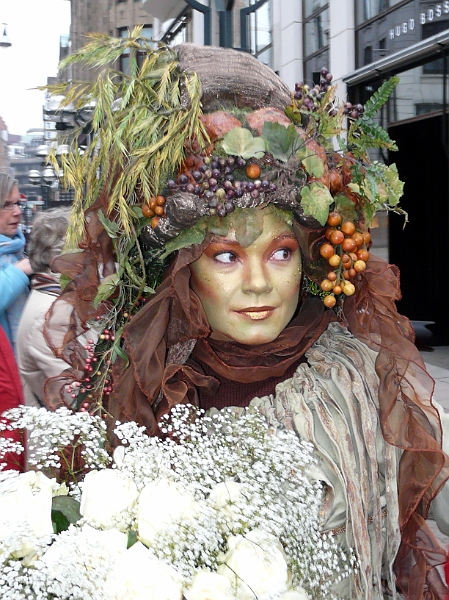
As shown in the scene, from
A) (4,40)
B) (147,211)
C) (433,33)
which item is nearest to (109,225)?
(147,211)

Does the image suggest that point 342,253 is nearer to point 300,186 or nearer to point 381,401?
point 300,186

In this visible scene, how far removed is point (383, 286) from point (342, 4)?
25.0ft

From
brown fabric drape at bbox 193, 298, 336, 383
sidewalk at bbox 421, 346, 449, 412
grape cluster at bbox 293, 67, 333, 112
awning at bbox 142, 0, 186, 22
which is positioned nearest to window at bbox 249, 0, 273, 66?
awning at bbox 142, 0, 186, 22

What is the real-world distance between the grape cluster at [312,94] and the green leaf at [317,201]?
0.62 ft

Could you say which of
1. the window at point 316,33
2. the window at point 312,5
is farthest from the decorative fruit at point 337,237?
the window at point 312,5

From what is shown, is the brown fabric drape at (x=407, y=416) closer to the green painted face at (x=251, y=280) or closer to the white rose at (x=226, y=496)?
the green painted face at (x=251, y=280)

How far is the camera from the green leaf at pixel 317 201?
4.60ft

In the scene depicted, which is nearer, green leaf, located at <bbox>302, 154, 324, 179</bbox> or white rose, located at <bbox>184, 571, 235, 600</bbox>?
white rose, located at <bbox>184, 571, 235, 600</bbox>

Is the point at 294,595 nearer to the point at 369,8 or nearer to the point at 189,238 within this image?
the point at 189,238

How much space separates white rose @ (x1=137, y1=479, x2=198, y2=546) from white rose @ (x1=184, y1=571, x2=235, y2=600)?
0.28ft

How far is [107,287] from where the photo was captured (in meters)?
1.52

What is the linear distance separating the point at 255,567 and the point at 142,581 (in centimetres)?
16

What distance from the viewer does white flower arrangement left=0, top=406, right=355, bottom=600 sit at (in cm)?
95

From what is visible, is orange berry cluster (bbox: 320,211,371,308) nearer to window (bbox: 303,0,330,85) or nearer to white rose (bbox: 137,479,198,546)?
white rose (bbox: 137,479,198,546)
